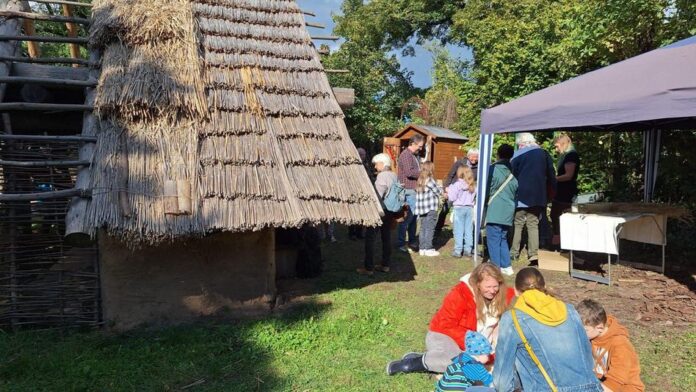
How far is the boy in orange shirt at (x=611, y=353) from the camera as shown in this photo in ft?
9.62

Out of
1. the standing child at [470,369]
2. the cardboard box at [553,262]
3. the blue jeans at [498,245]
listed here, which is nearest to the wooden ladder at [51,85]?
the standing child at [470,369]

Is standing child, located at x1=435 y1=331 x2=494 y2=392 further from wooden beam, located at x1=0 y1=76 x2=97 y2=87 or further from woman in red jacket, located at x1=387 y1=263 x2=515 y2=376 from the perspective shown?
wooden beam, located at x1=0 y1=76 x2=97 y2=87

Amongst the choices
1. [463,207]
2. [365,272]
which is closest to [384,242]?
[365,272]

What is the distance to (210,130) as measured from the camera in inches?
198

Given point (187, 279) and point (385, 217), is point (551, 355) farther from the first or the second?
point (385, 217)

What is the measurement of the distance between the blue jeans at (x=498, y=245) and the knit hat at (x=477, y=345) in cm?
356

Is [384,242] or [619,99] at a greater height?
[619,99]

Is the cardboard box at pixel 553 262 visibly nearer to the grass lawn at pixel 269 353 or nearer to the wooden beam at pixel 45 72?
the grass lawn at pixel 269 353

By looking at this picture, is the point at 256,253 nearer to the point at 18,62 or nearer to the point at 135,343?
the point at 135,343

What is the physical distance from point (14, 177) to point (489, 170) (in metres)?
5.79

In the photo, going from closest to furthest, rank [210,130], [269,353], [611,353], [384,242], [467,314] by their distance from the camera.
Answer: [611,353] → [467,314] → [269,353] → [210,130] → [384,242]

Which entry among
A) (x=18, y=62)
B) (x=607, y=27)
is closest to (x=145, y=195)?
(x=18, y=62)

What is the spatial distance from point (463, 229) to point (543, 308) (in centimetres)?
529

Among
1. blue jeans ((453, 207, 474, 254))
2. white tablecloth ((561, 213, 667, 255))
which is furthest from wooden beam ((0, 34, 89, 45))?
white tablecloth ((561, 213, 667, 255))
